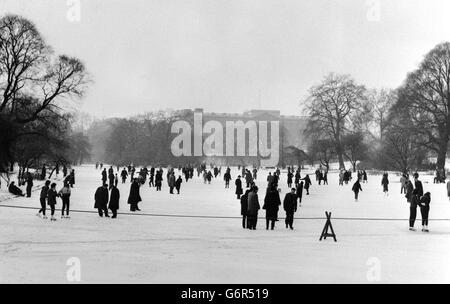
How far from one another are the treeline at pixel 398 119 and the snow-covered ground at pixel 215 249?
28678 mm

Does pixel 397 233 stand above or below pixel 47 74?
below

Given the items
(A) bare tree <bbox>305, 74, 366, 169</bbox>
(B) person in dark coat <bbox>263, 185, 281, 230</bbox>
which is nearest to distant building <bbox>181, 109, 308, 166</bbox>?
(A) bare tree <bbox>305, 74, 366, 169</bbox>

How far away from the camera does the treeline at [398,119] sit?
45562mm

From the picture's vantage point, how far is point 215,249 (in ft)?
37.2

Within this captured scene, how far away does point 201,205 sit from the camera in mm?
21656

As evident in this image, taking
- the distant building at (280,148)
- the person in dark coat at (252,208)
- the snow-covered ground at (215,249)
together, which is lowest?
the snow-covered ground at (215,249)

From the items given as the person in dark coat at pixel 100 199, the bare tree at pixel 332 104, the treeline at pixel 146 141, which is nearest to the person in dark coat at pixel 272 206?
the person in dark coat at pixel 100 199

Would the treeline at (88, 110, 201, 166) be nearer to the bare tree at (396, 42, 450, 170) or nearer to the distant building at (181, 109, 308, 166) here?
the distant building at (181, 109, 308, 166)

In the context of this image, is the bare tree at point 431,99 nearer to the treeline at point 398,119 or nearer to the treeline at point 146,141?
the treeline at point 398,119
